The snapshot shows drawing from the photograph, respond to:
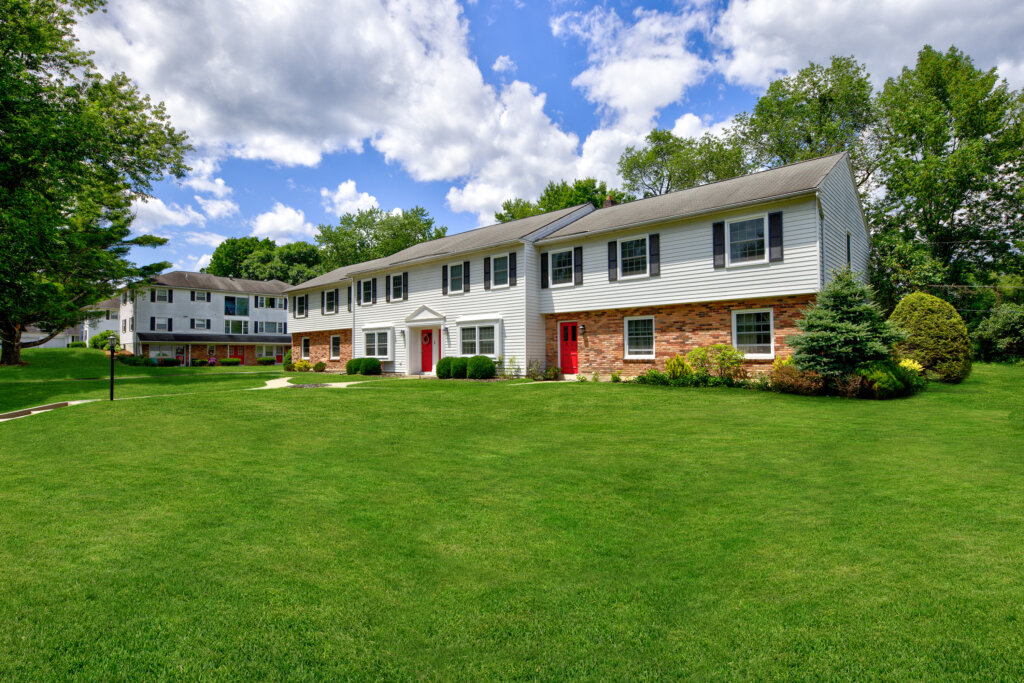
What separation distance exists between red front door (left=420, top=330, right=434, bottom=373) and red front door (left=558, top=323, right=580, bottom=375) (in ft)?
23.3

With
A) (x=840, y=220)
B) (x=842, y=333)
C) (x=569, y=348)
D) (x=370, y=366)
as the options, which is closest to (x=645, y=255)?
(x=569, y=348)

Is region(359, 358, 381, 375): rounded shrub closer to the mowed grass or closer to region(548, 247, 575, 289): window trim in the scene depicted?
region(548, 247, 575, 289): window trim

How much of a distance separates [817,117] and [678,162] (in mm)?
9422

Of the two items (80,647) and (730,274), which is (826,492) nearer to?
(80,647)

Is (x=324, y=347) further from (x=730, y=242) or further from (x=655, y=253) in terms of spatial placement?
(x=730, y=242)

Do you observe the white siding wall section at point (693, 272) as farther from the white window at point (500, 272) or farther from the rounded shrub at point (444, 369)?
the rounded shrub at point (444, 369)

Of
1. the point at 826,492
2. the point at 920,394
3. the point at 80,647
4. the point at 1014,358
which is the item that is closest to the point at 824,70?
the point at 1014,358

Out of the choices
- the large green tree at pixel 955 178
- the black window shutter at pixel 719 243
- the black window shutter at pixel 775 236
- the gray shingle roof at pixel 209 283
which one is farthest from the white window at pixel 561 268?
the gray shingle roof at pixel 209 283

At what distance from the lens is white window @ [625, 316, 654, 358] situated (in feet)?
60.9

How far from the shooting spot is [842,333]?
1283 centimetres

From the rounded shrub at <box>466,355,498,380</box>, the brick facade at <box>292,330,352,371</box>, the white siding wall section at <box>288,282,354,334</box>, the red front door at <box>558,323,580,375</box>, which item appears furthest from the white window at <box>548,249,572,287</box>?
the brick facade at <box>292,330,352,371</box>

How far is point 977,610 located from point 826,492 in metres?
2.60

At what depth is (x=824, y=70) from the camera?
3394 centimetres

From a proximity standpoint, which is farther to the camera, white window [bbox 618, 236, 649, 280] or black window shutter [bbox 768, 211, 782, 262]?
white window [bbox 618, 236, 649, 280]
